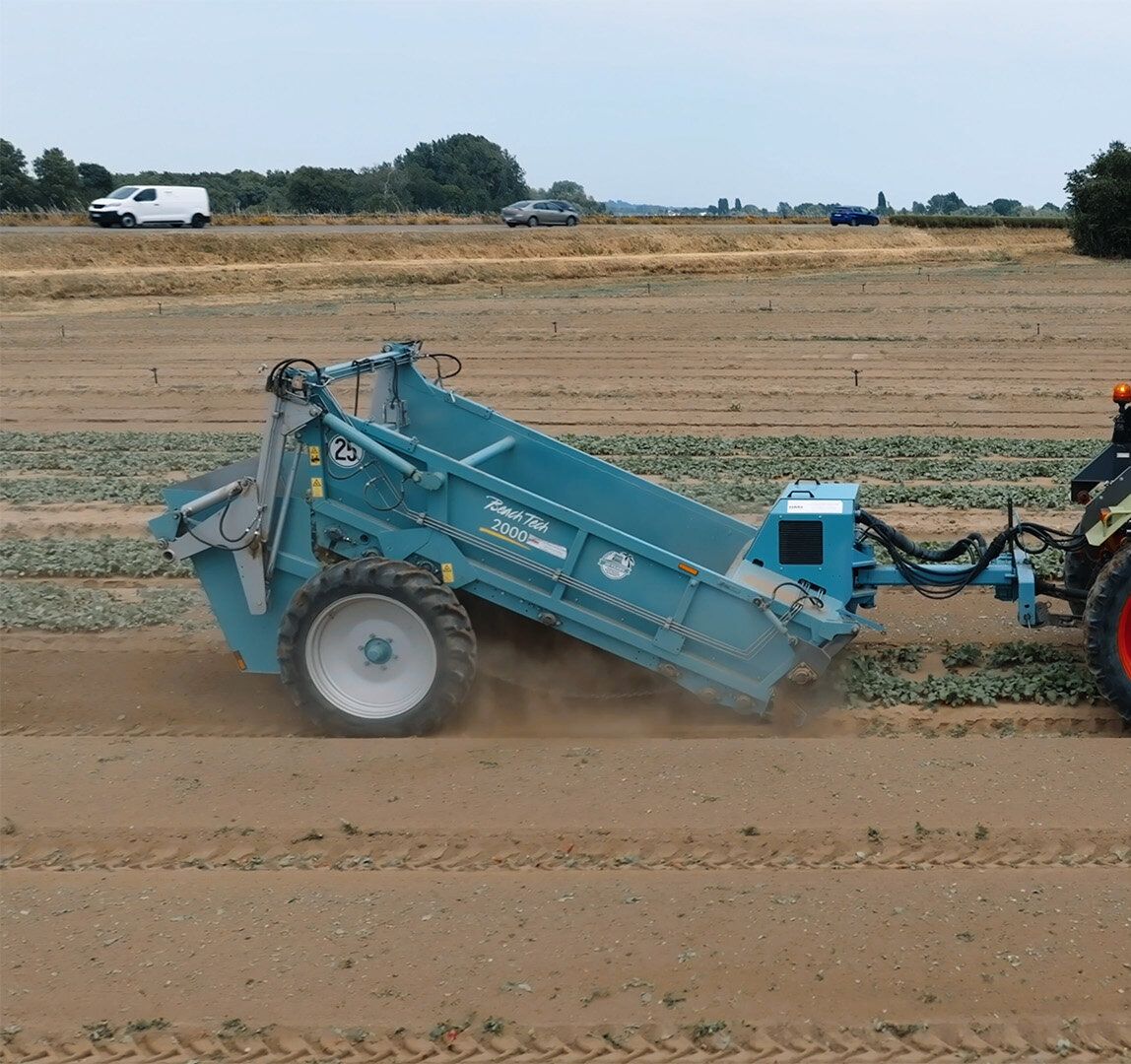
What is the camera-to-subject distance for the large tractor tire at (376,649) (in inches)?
301

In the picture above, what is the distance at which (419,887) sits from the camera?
6051 mm

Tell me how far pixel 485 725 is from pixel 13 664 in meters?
3.34

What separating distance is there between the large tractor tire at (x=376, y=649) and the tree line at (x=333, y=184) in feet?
177

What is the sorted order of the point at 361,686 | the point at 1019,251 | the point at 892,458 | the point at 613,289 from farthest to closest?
the point at 1019,251
the point at 613,289
the point at 892,458
the point at 361,686

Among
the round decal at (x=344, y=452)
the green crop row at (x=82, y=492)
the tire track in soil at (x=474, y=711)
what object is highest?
the round decal at (x=344, y=452)

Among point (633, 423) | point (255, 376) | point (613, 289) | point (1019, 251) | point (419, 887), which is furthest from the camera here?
point (1019, 251)

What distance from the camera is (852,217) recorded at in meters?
61.9

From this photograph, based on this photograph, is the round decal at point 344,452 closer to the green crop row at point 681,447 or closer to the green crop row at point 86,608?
the green crop row at point 86,608

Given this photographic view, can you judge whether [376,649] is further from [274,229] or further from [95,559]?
[274,229]

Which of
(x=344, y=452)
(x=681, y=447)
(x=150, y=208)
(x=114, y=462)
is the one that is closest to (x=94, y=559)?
(x=344, y=452)

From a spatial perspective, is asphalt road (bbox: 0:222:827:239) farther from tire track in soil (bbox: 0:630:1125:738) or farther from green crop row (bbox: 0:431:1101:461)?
tire track in soil (bbox: 0:630:1125:738)

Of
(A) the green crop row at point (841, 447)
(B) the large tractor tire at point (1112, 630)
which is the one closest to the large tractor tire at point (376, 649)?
(B) the large tractor tire at point (1112, 630)

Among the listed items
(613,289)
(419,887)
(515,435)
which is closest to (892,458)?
(515,435)

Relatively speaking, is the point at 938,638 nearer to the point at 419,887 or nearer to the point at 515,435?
the point at 515,435
